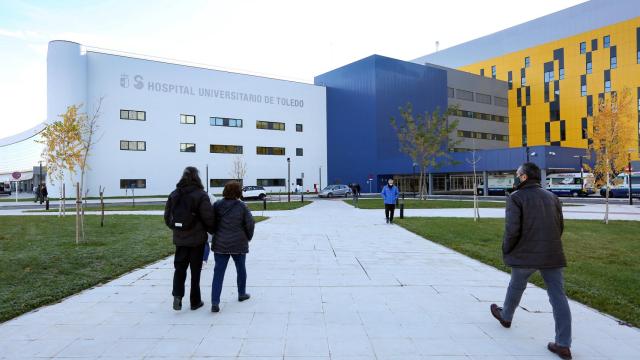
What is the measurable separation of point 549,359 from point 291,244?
7.42 metres

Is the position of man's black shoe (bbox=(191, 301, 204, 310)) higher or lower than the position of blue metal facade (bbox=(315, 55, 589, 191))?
lower

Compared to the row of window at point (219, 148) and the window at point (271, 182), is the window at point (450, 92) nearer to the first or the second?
the row of window at point (219, 148)

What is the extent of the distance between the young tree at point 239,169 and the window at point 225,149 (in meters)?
0.92

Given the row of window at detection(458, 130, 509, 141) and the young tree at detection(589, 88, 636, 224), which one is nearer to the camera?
the young tree at detection(589, 88, 636, 224)

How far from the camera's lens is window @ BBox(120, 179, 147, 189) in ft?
131

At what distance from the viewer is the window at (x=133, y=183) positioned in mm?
39812

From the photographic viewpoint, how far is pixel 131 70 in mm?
40688

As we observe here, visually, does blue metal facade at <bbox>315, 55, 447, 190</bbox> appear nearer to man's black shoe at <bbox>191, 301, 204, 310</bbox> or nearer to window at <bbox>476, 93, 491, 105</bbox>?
window at <bbox>476, 93, 491, 105</bbox>

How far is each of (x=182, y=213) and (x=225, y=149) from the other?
42.9 meters

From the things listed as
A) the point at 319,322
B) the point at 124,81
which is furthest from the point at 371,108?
the point at 319,322

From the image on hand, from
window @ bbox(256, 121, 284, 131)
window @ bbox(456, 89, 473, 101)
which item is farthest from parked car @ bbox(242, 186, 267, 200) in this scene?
window @ bbox(456, 89, 473, 101)

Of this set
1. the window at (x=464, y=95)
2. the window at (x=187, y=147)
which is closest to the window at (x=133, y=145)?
the window at (x=187, y=147)

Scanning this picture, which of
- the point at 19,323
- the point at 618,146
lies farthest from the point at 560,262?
the point at 618,146

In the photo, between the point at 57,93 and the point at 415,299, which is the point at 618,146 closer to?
the point at 415,299
